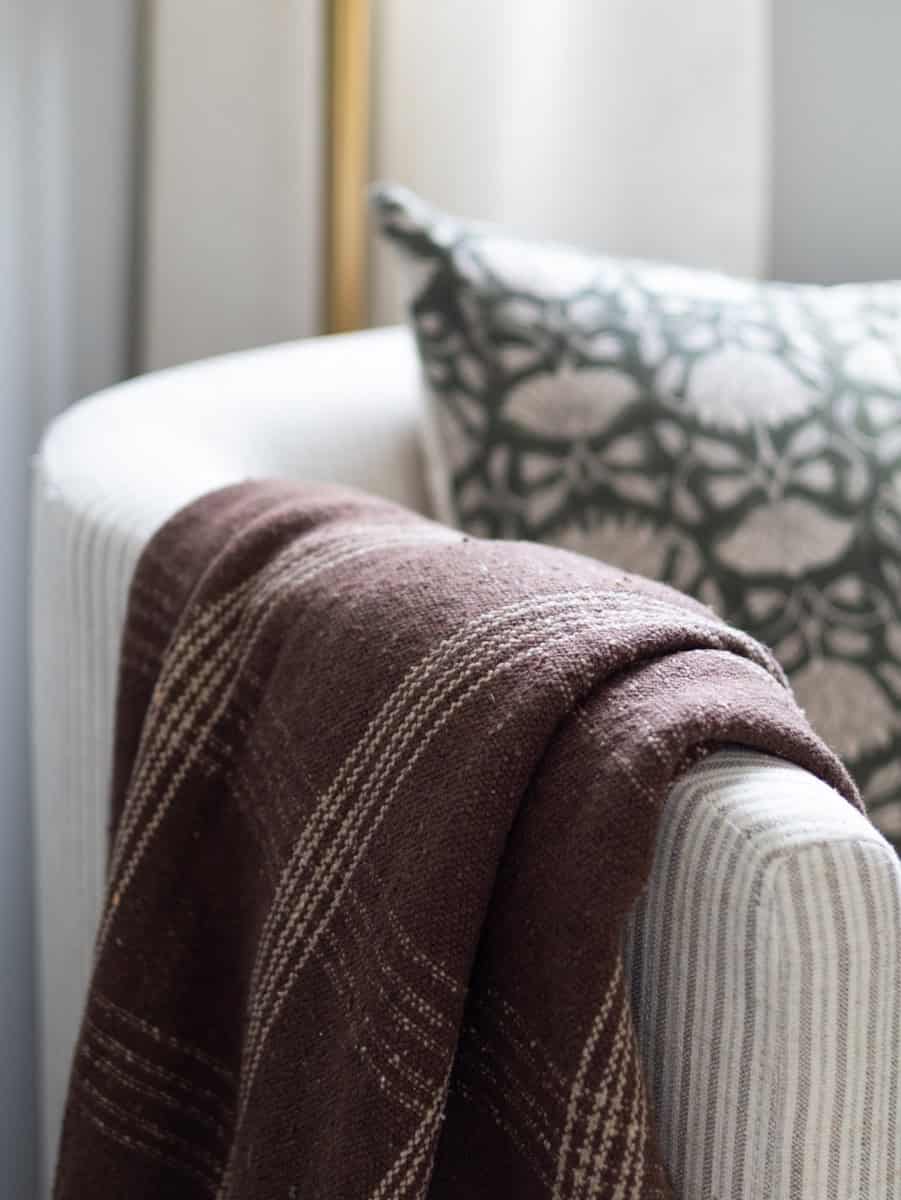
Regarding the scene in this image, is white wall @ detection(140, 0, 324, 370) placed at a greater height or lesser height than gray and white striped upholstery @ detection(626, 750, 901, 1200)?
greater

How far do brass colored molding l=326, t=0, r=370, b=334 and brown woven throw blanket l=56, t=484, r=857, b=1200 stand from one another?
75 centimetres

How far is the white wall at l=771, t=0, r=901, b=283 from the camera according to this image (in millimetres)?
1345

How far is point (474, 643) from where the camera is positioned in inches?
19.9

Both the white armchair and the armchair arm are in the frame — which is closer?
the white armchair

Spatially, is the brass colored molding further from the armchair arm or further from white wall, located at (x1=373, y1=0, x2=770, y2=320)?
the armchair arm

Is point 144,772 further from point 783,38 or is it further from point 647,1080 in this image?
point 783,38

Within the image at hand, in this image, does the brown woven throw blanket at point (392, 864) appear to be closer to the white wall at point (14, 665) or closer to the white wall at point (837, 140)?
the white wall at point (14, 665)

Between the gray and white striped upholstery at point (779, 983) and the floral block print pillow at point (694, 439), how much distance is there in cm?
42

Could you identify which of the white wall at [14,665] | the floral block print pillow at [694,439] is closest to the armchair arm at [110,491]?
the floral block print pillow at [694,439]

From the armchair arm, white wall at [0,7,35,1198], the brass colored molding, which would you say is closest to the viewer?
the armchair arm

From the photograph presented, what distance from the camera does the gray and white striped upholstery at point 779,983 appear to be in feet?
1.35

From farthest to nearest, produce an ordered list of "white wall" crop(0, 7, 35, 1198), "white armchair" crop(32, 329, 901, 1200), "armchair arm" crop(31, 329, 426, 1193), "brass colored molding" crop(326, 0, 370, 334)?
1. "brass colored molding" crop(326, 0, 370, 334)
2. "white wall" crop(0, 7, 35, 1198)
3. "armchair arm" crop(31, 329, 426, 1193)
4. "white armchair" crop(32, 329, 901, 1200)

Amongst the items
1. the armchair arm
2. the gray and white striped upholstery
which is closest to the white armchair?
the gray and white striped upholstery

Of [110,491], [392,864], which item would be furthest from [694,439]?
[392,864]
